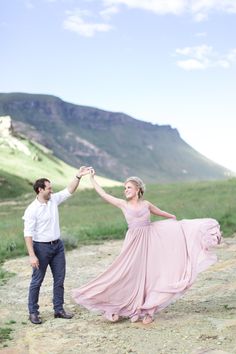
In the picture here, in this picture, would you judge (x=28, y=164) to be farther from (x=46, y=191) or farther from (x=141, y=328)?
(x=141, y=328)

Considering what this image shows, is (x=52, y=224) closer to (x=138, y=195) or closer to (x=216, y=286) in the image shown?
(x=138, y=195)

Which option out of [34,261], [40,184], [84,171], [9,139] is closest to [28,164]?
[9,139]

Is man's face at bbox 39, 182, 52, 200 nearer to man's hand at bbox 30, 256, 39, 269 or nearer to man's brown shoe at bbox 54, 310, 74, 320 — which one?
man's hand at bbox 30, 256, 39, 269

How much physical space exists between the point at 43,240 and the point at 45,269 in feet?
1.77

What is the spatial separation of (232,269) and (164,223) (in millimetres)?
4329

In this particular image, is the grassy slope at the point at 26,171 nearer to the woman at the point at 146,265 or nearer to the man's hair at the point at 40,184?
the man's hair at the point at 40,184

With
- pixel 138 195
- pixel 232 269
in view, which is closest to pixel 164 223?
pixel 138 195

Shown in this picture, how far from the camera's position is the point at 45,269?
9516mm

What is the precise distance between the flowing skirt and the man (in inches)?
28.3

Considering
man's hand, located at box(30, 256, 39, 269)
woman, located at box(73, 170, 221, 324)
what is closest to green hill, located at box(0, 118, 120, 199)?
man's hand, located at box(30, 256, 39, 269)

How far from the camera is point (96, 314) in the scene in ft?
32.0

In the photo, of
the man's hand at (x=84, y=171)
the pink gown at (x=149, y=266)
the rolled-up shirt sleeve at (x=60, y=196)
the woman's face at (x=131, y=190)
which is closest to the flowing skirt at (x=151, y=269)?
the pink gown at (x=149, y=266)

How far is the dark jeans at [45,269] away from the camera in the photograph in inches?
369

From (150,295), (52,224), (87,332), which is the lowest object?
(87,332)
